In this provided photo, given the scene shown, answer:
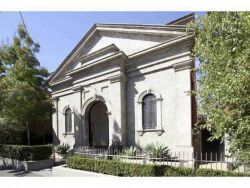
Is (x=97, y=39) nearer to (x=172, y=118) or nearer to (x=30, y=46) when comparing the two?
(x=30, y=46)

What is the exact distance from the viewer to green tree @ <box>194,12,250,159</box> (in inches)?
197

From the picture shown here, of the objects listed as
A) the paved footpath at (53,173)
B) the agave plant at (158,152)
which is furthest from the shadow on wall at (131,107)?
the paved footpath at (53,173)

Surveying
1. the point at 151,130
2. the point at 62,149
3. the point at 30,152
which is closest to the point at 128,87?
the point at 151,130

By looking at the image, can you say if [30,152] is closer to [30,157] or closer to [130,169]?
[30,157]

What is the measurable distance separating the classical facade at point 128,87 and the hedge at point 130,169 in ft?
6.06

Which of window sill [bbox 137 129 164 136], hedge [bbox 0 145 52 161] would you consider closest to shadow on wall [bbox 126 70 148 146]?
window sill [bbox 137 129 164 136]

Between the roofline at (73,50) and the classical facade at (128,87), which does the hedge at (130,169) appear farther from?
the roofline at (73,50)

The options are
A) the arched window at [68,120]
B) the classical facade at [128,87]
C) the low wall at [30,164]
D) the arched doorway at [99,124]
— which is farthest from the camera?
the arched doorway at [99,124]

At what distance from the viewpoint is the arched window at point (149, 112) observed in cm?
1070

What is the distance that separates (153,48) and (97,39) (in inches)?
131

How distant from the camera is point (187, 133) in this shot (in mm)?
9344

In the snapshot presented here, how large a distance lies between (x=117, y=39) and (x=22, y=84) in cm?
437

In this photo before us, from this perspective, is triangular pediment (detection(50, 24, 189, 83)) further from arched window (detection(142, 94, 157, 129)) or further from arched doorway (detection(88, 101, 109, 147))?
arched doorway (detection(88, 101, 109, 147))
